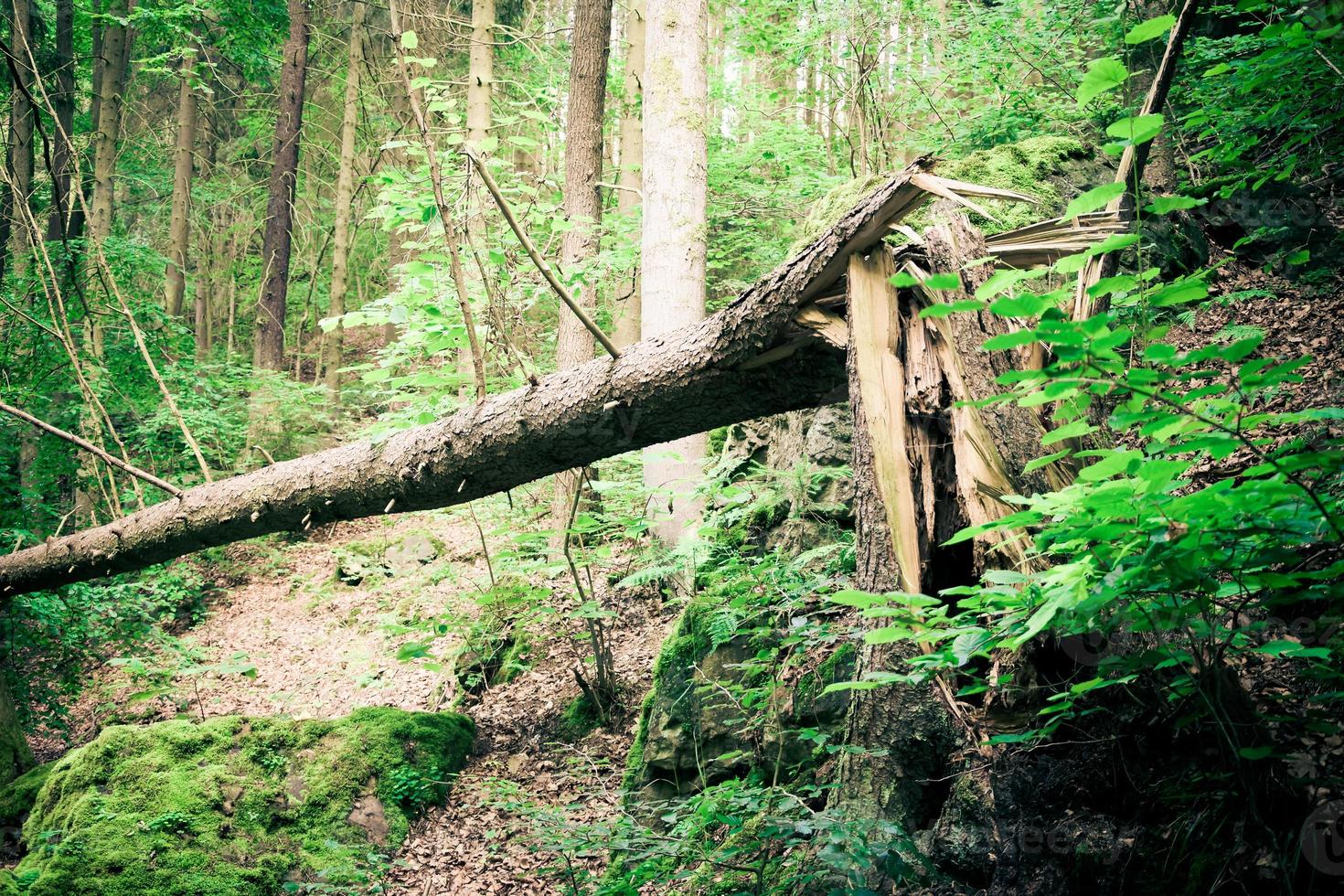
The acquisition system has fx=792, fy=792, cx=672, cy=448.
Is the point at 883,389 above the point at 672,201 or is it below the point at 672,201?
below

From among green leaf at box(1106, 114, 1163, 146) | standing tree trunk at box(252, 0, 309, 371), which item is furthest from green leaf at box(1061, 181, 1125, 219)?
standing tree trunk at box(252, 0, 309, 371)

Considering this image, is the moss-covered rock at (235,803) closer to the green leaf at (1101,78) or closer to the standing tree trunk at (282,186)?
the green leaf at (1101,78)

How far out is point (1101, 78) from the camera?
1572mm

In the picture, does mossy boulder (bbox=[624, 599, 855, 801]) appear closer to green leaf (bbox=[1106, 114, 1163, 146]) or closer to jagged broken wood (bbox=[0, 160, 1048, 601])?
jagged broken wood (bbox=[0, 160, 1048, 601])

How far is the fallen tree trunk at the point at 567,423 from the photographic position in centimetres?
298

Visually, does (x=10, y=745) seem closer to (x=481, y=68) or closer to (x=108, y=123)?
(x=481, y=68)

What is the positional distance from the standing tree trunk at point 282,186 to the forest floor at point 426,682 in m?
4.13

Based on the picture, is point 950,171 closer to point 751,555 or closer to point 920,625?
point 751,555

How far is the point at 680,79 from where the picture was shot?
630 centimetres

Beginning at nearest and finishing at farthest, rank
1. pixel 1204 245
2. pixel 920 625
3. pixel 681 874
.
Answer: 1. pixel 920 625
2. pixel 681 874
3. pixel 1204 245

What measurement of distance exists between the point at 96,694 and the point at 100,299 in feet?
17.2

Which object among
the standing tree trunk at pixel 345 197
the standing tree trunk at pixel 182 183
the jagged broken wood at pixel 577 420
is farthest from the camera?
the standing tree trunk at pixel 345 197

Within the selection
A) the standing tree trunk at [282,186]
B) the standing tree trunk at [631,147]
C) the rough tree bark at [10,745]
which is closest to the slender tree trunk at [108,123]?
the standing tree trunk at [282,186]

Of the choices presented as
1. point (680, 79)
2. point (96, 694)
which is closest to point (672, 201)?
point (680, 79)
